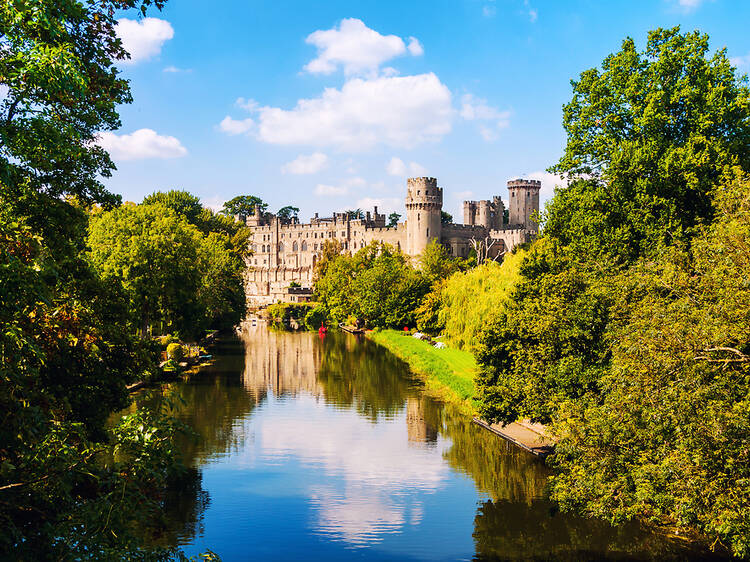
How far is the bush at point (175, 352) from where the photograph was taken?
134 ft

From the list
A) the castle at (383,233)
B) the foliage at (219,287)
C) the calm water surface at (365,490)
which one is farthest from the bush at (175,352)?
the castle at (383,233)

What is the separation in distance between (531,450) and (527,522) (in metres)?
5.69

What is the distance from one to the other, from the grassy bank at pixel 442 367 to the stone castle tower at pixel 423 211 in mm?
45374

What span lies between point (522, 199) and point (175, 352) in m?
85.1

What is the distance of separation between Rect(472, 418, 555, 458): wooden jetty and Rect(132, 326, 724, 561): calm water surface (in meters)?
0.37

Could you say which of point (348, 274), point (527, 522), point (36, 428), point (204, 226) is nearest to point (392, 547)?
point (527, 522)

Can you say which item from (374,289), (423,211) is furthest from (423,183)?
(374,289)

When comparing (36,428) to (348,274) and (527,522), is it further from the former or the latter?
(348,274)

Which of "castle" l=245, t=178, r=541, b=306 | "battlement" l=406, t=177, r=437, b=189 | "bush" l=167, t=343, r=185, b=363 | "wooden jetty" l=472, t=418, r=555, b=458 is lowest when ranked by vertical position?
"wooden jetty" l=472, t=418, r=555, b=458

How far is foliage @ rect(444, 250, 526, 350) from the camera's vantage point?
3594 centimetres

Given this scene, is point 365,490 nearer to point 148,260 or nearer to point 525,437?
point 525,437

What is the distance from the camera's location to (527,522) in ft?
58.2

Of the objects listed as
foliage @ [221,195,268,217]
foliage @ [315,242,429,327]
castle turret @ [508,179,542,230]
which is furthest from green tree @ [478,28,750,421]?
foliage @ [221,195,268,217]

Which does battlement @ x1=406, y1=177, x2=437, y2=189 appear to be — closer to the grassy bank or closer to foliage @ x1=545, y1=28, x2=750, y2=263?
the grassy bank
